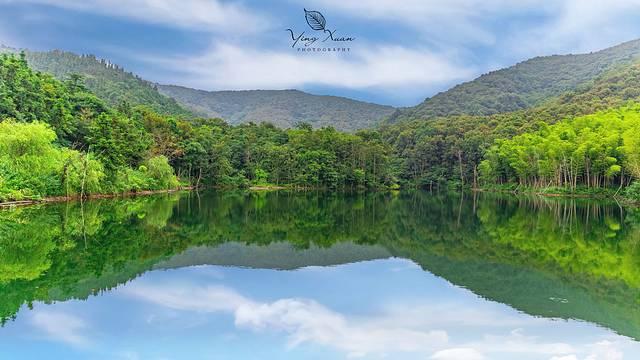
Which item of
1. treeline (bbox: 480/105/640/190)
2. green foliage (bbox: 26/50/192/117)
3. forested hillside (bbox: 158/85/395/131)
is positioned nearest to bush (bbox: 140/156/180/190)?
treeline (bbox: 480/105/640/190)

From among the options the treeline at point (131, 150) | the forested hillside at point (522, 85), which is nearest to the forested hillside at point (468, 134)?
the treeline at point (131, 150)

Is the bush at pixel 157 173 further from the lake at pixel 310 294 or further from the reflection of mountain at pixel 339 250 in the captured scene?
the lake at pixel 310 294

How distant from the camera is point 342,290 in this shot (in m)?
11.1

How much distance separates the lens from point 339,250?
1656cm

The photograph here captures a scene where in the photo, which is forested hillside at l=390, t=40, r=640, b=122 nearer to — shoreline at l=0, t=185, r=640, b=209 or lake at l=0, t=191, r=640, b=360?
shoreline at l=0, t=185, r=640, b=209

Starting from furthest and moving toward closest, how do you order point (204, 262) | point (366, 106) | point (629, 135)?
point (366, 106), point (629, 135), point (204, 262)

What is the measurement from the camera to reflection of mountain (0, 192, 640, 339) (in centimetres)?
1038

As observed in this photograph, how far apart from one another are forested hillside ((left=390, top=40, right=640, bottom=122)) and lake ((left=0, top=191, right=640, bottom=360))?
123 metres

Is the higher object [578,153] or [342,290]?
[578,153]

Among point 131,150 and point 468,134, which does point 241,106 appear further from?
point 131,150

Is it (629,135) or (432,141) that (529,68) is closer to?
(432,141)

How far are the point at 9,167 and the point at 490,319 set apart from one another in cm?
2704

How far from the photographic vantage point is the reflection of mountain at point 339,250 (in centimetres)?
1038

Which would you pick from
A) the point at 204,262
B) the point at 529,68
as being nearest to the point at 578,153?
the point at 204,262
